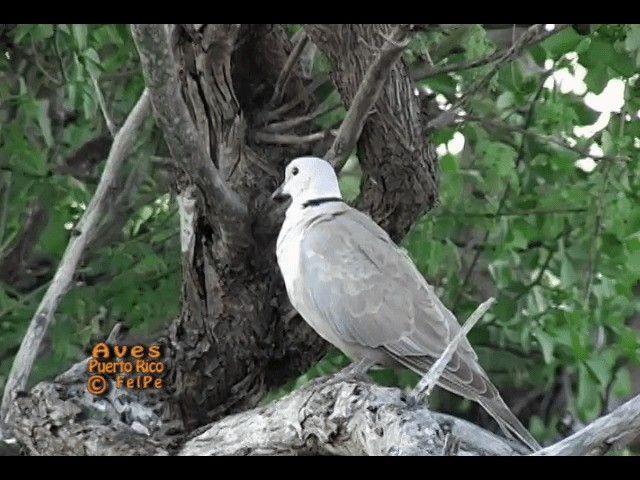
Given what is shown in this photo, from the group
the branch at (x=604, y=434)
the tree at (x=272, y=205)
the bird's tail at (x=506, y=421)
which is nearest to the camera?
the branch at (x=604, y=434)

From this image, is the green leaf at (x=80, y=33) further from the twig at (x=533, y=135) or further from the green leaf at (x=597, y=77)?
the green leaf at (x=597, y=77)

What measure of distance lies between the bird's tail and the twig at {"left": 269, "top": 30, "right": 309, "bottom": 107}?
1.06 meters

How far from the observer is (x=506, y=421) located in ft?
10.6

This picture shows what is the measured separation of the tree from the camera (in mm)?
3447

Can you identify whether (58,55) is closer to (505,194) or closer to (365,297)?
(365,297)

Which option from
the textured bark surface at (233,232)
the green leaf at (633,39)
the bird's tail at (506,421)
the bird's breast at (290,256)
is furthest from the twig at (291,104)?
the bird's tail at (506,421)

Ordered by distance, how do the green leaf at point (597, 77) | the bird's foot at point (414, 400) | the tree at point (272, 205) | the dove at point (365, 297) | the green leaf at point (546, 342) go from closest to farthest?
the bird's foot at point (414, 400), the dove at point (365, 297), the tree at point (272, 205), the green leaf at point (597, 77), the green leaf at point (546, 342)

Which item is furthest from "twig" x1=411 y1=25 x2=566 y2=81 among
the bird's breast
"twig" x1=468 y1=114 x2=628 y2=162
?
the bird's breast

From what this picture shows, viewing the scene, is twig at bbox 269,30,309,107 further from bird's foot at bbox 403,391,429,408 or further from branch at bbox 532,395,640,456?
branch at bbox 532,395,640,456

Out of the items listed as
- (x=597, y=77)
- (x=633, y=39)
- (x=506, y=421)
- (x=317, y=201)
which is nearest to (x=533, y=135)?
(x=597, y=77)

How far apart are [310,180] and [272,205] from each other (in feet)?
0.77

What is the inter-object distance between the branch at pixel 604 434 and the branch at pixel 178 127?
1186 mm

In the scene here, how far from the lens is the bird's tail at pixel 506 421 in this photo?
3.16 meters

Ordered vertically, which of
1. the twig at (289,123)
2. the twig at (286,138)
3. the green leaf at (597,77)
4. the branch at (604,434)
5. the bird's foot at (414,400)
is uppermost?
the green leaf at (597,77)
